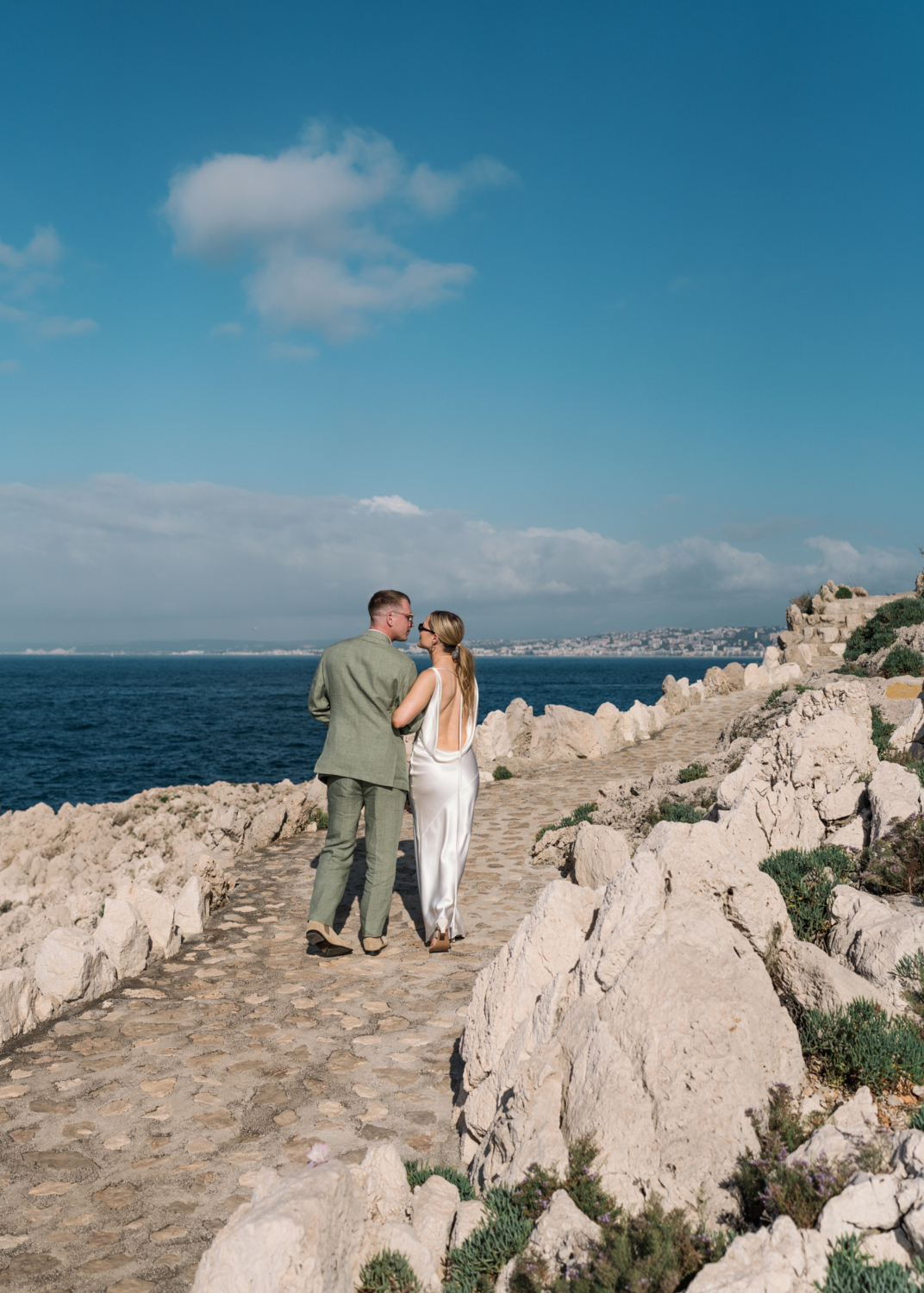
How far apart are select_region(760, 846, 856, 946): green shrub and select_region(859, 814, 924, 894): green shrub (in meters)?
0.19

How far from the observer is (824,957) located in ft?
12.1

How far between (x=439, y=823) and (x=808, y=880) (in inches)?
110

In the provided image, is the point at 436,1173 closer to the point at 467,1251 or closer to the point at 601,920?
the point at 467,1251

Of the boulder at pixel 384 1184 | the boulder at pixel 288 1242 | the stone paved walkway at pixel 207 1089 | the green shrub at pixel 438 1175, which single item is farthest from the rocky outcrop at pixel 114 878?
the boulder at pixel 288 1242

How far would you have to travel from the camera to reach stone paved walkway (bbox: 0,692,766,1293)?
3.09m

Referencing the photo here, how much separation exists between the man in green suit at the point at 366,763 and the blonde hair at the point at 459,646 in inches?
9.9

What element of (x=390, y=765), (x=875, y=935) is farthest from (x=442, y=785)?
(x=875, y=935)

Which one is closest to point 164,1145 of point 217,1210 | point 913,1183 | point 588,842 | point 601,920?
point 217,1210

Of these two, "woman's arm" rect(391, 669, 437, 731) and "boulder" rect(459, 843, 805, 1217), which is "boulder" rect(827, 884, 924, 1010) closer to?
"boulder" rect(459, 843, 805, 1217)

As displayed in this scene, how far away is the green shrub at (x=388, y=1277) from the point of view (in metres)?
2.52

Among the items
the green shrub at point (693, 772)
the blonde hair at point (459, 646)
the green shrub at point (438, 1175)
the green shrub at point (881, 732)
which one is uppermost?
the blonde hair at point (459, 646)

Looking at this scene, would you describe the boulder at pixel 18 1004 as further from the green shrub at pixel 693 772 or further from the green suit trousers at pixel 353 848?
the green shrub at pixel 693 772

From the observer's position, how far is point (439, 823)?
6.39 metres

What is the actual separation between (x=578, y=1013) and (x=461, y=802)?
10.3 ft
